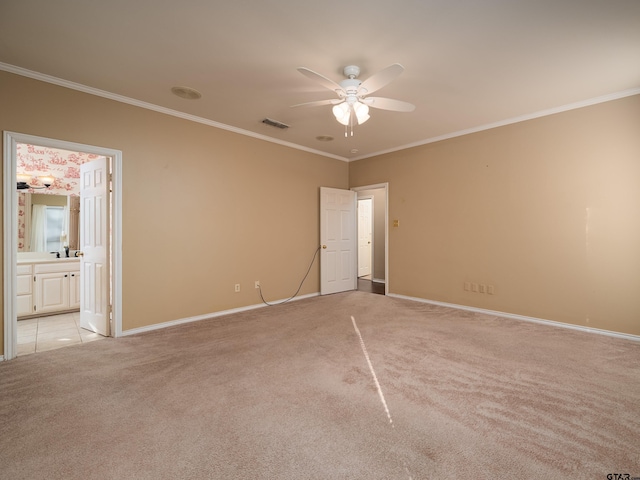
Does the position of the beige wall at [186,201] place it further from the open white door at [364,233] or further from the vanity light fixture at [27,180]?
the open white door at [364,233]

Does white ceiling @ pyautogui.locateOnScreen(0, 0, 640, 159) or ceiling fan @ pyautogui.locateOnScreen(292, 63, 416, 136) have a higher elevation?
white ceiling @ pyautogui.locateOnScreen(0, 0, 640, 159)

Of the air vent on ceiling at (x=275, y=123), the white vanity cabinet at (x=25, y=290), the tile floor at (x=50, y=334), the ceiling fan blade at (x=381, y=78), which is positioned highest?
the air vent on ceiling at (x=275, y=123)

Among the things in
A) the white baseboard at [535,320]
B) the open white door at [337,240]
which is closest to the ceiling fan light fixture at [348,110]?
the open white door at [337,240]

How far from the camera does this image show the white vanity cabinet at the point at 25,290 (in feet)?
13.7

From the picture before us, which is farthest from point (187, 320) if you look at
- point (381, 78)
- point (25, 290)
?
point (381, 78)

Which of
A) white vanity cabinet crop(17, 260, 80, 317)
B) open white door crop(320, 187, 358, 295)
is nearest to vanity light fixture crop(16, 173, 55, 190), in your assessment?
white vanity cabinet crop(17, 260, 80, 317)

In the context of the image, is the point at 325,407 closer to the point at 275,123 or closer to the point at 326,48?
the point at 326,48

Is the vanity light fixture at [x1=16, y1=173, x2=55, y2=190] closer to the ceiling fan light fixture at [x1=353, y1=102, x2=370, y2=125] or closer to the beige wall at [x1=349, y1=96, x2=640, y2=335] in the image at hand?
the ceiling fan light fixture at [x1=353, y1=102, x2=370, y2=125]

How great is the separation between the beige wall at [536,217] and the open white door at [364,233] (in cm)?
270

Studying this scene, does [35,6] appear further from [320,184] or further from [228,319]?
[320,184]

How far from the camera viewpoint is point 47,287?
173 inches

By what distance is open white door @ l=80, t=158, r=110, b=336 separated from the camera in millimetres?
3512

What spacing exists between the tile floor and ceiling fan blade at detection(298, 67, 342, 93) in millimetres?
3715

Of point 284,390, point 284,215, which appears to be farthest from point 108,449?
point 284,215
